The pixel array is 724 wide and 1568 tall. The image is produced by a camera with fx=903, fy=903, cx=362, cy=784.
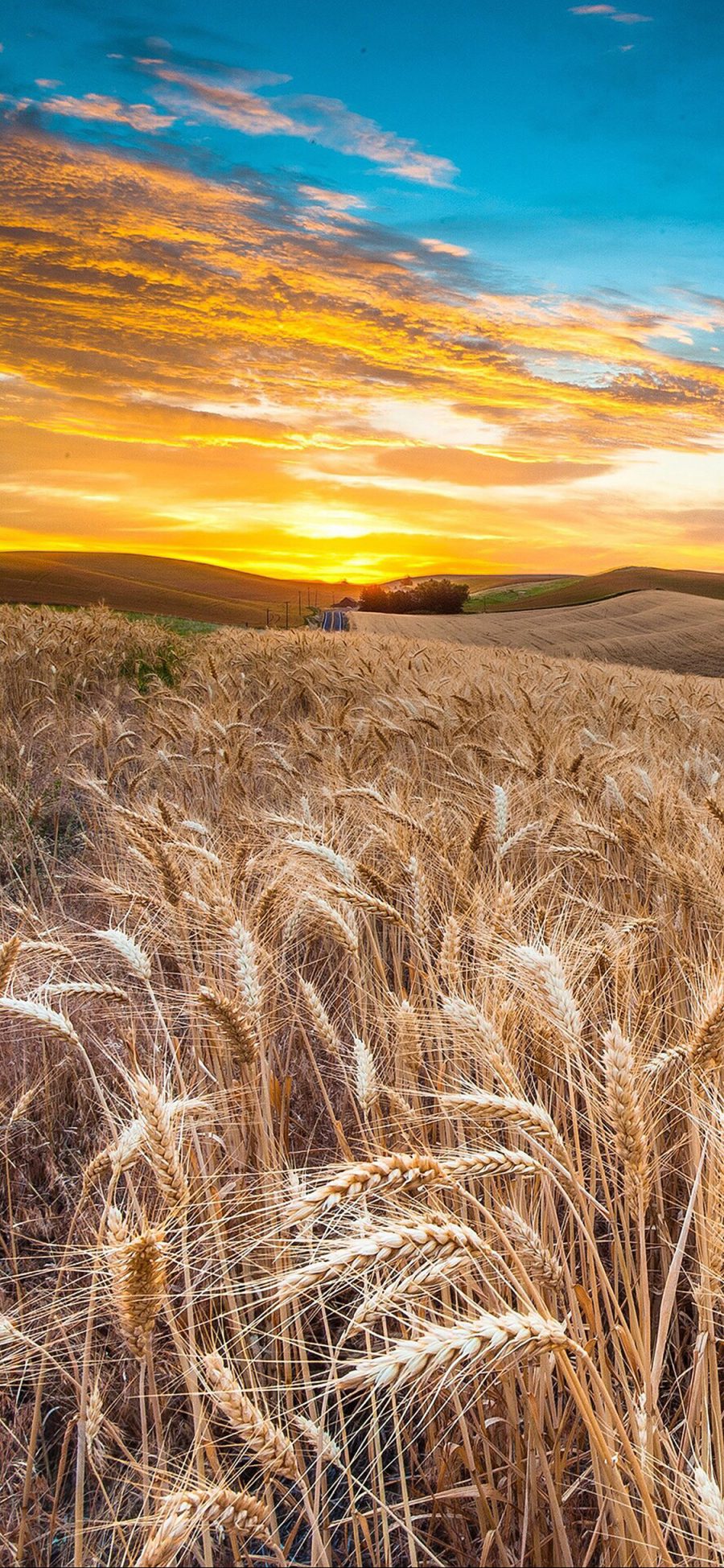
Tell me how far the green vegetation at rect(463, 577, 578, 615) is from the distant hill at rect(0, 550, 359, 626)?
11751 mm

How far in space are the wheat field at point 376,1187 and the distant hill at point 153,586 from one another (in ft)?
111

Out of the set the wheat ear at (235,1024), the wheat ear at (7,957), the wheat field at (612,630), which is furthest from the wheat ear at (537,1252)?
the wheat field at (612,630)

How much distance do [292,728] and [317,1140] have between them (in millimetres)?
2929

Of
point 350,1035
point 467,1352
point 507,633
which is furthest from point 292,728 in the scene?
point 507,633

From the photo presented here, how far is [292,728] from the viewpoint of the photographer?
4.73 metres

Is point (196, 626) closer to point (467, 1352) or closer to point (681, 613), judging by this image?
point (467, 1352)

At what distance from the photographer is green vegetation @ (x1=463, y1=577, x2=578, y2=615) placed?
61.3m

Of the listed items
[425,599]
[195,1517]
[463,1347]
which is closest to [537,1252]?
[463,1347]

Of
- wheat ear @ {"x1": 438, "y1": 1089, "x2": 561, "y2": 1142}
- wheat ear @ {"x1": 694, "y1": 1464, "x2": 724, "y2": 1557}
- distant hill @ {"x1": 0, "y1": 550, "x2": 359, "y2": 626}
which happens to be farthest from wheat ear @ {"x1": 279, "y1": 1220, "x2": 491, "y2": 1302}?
distant hill @ {"x1": 0, "y1": 550, "x2": 359, "y2": 626}

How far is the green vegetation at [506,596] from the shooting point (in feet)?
201

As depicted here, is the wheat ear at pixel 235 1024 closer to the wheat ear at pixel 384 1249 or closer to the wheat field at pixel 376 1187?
the wheat field at pixel 376 1187

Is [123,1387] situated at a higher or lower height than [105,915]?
lower

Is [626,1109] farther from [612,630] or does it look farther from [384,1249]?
[612,630]

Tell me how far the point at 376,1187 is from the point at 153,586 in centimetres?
6137
